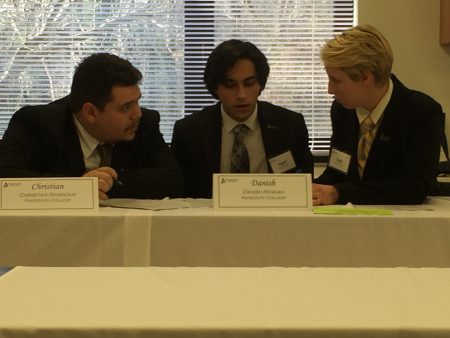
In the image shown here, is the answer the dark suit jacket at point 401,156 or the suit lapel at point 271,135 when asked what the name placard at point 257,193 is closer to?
the dark suit jacket at point 401,156

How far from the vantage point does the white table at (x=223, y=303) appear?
709mm

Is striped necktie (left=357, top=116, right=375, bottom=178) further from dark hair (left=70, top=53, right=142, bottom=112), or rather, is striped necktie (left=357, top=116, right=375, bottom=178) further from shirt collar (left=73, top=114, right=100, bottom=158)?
shirt collar (left=73, top=114, right=100, bottom=158)

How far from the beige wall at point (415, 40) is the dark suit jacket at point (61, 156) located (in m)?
2.21

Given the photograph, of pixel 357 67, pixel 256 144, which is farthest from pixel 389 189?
pixel 256 144

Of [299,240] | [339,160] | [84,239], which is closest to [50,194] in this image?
[84,239]

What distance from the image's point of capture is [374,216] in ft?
5.85

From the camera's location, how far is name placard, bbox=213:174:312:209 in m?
1.88

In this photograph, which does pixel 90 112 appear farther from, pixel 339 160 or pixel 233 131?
pixel 339 160

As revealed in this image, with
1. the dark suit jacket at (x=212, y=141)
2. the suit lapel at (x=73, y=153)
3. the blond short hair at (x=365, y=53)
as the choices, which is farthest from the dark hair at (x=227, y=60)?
the suit lapel at (x=73, y=153)

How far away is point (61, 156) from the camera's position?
7.84ft

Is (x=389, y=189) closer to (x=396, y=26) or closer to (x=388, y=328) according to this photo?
(x=388, y=328)

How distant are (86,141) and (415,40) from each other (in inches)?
100

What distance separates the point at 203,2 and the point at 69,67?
1.02 metres

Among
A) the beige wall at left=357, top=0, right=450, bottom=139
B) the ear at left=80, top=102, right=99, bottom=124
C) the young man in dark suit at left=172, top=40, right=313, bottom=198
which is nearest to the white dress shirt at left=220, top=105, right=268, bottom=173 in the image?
the young man in dark suit at left=172, top=40, right=313, bottom=198
